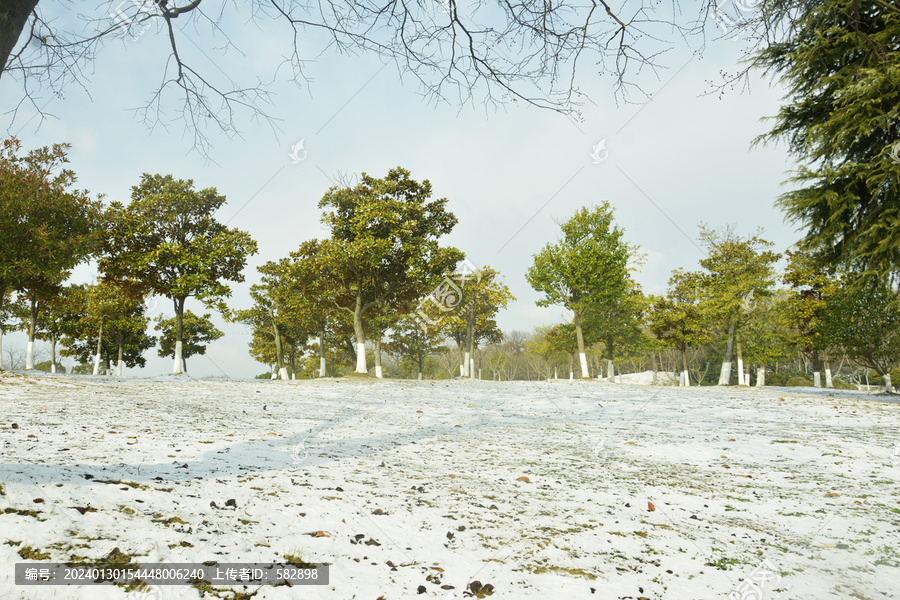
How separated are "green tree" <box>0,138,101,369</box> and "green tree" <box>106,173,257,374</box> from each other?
12.2 ft

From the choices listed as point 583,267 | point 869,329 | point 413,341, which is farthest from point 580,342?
point 413,341

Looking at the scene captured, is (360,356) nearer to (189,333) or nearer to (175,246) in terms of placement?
(175,246)

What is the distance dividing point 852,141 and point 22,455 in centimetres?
2058

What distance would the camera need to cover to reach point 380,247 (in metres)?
21.7

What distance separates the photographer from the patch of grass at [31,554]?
229 cm

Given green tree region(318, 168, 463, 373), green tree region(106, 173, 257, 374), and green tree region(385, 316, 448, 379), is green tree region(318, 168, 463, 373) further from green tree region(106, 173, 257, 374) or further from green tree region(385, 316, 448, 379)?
green tree region(385, 316, 448, 379)

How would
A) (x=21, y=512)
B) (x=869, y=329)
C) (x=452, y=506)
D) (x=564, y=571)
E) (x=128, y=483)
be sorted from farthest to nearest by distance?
(x=869, y=329) < (x=452, y=506) < (x=128, y=483) < (x=564, y=571) < (x=21, y=512)

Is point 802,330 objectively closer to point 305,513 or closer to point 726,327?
point 726,327

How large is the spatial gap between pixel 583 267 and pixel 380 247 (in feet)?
45.2

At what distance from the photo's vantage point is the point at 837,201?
13.6 meters

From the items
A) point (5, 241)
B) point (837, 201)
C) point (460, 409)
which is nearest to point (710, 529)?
point (460, 409)

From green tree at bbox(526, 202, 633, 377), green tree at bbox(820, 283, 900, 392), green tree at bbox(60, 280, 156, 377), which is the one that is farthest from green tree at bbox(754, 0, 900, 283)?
green tree at bbox(60, 280, 156, 377)

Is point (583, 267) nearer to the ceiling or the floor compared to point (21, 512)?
nearer to the ceiling

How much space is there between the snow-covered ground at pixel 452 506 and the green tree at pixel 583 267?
1972cm
